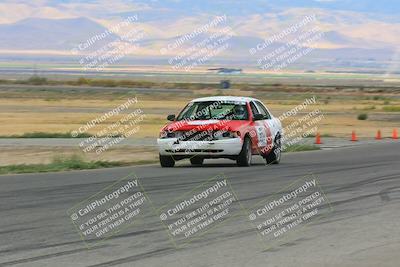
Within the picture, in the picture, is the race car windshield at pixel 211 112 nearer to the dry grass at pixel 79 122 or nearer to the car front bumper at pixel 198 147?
the car front bumper at pixel 198 147

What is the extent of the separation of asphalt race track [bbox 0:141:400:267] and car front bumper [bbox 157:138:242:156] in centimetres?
91

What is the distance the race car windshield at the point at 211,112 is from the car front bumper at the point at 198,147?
768 mm

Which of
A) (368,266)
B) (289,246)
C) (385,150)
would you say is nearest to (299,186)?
(289,246)

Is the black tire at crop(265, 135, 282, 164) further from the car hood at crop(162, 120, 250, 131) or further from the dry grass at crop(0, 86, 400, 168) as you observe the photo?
the dry grass at crop(0, 86, 400, 168)

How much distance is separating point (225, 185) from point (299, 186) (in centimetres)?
128

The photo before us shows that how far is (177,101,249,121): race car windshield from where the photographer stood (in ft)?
73.5

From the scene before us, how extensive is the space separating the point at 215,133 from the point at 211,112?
134cm

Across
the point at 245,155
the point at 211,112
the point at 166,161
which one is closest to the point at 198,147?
the point at 166,161

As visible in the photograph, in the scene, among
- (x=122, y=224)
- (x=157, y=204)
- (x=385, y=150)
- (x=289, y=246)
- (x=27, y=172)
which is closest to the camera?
(x=289, y=246)

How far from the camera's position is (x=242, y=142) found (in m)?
22.0

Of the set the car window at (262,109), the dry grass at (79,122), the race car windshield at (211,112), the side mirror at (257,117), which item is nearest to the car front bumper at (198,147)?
the race car windshield at (211,112)

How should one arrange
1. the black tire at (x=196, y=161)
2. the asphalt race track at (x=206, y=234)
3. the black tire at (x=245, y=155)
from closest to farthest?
the asphalt race track at (x=206, y=234) < the black tire at (x=245, y=155) < the black tire at (x=196, y=161)

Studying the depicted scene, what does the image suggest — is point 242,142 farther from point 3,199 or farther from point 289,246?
point 289,246

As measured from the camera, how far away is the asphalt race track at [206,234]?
9.79 metres
